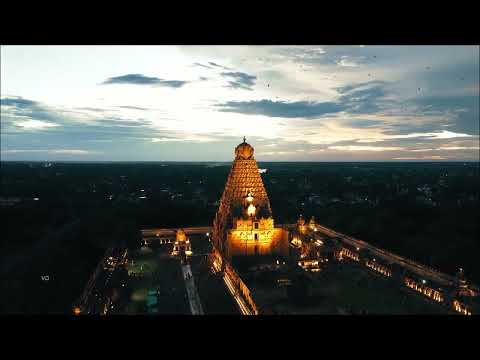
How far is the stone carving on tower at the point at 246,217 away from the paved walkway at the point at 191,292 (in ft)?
10.1

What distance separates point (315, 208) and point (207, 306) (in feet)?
128

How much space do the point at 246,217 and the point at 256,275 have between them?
22.7 ft

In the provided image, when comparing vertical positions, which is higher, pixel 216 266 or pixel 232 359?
pixel 232 359

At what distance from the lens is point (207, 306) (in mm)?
20812

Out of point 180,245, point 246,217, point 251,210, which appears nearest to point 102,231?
point 180,245

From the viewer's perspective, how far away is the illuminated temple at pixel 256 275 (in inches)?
773

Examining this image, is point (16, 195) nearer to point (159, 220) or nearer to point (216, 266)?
point (159, 220)

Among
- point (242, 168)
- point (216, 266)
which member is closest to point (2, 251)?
point (216, 266)

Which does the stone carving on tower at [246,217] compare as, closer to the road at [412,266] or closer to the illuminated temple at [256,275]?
the illuminated temple at [256,275]

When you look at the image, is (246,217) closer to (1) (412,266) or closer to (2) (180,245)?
(2) (180,245)

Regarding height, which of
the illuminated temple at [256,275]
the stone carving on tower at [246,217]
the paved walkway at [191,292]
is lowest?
the paved walkway at [191,292]

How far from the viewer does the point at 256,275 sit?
22.0 meters

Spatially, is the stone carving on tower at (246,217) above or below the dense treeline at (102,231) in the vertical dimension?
above

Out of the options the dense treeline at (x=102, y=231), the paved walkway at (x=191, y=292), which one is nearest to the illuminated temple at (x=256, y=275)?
the paved walkway at (x=191, y=292)
